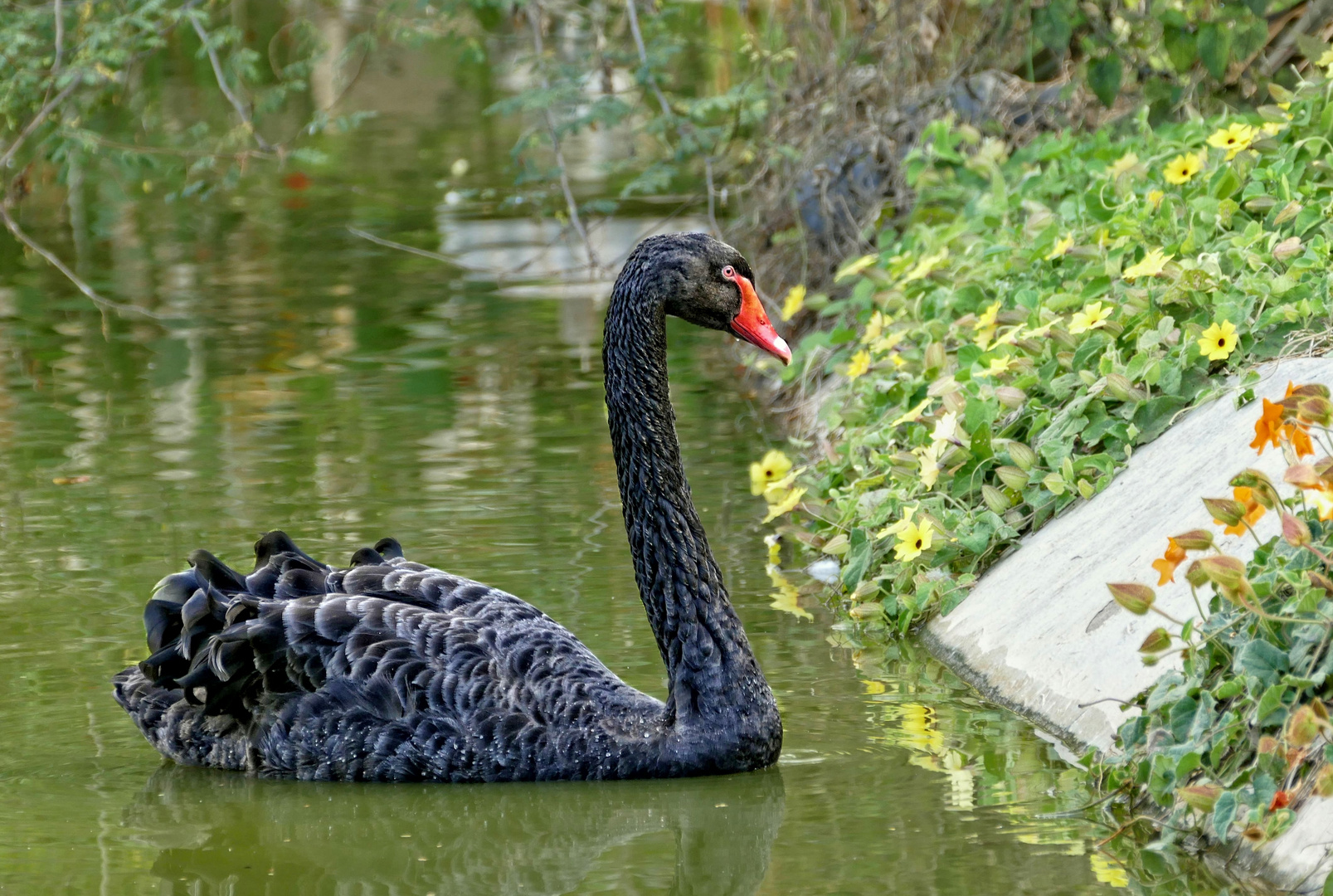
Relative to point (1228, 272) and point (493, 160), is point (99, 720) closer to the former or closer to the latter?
point (1228, 272)

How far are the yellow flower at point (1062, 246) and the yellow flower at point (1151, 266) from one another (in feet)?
2.57

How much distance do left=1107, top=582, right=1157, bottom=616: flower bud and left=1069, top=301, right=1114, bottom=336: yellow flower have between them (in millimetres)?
2256

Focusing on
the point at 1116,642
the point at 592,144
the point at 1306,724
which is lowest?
the point at 592,144

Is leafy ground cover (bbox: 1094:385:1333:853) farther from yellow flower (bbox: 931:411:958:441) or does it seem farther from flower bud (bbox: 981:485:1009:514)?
yellow flower (bbox: 931:411:958:441)

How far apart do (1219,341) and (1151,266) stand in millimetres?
726

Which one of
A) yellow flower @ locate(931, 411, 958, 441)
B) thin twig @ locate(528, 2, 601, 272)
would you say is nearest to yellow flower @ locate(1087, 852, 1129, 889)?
yellow flower @ locate(931, 411, 958, 441)

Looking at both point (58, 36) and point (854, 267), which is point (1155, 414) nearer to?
point (854, 267)

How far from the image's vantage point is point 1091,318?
7.21m

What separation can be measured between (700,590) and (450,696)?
0.79m

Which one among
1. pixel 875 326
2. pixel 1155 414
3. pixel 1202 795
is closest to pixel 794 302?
pixel 875 326

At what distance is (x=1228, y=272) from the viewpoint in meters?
7.34

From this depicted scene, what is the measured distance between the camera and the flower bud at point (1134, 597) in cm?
498

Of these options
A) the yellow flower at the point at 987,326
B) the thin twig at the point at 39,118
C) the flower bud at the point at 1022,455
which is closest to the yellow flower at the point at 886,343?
the yellow flower at the point at 987,326

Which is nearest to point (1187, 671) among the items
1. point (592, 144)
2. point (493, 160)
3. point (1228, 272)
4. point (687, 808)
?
point (687, 808)
